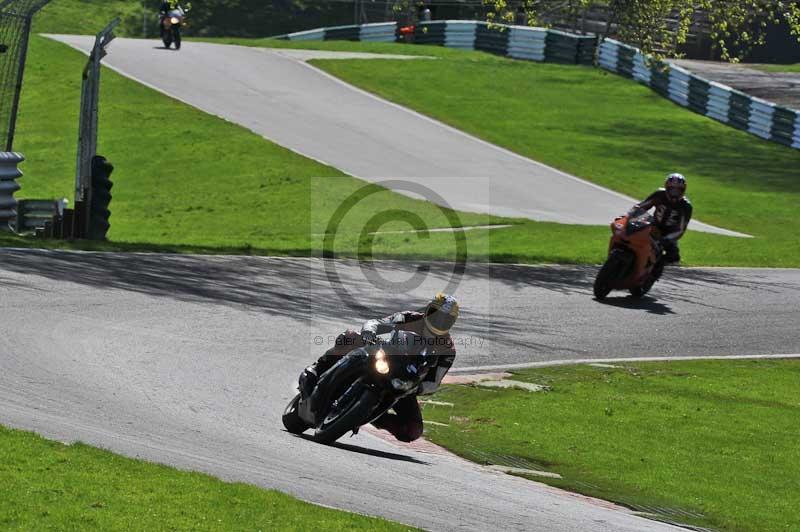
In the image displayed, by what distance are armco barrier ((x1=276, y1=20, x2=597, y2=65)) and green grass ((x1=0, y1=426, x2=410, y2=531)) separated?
4262cm

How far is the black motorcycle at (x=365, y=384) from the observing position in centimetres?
1172

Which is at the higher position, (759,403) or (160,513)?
(160,513)

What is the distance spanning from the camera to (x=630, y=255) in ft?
70.5

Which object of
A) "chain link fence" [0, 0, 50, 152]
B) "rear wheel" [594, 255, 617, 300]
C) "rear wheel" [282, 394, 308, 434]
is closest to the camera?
"rear wheel" [282, 394, 308, 434]

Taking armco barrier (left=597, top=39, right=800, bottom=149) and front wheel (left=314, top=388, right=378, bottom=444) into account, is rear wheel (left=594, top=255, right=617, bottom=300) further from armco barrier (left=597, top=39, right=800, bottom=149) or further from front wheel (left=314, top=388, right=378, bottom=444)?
armco barrier (left=597, top=39, right=800, bottom=149)

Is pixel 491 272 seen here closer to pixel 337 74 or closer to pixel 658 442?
pixel 658 442

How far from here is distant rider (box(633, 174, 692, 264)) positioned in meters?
21.6

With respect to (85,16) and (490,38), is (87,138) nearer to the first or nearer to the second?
(490,38)

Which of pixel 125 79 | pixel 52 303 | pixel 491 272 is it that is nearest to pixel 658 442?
pixel 52 303

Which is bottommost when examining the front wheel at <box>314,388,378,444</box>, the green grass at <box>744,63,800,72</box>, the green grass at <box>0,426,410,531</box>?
the front wheel at <box>314,388,378,444</box>

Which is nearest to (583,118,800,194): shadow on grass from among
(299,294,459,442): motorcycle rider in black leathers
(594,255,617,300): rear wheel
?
(594,255,617,300): rear wheel

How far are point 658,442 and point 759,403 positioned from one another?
9.06 feet

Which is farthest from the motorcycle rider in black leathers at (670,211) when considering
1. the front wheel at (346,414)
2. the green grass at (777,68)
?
the green grass at (777,68)

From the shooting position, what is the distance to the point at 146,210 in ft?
101
